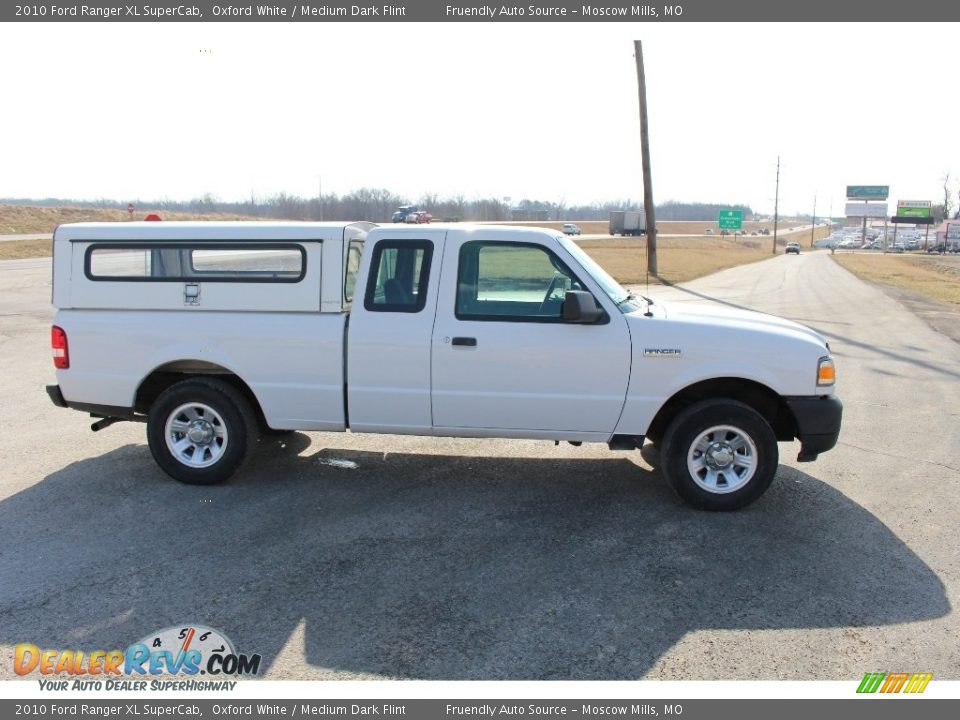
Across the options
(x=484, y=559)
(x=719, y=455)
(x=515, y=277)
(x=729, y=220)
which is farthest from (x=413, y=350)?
(x=729, y=220)

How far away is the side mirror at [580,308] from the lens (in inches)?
204

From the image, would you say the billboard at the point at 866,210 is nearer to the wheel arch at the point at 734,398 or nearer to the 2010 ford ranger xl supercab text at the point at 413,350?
the wheel arch at the point at 734,398

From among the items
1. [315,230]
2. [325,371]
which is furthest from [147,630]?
[315,230]

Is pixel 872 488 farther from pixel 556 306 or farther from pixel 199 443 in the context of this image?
pixel 199 443

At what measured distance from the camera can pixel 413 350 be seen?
546cm

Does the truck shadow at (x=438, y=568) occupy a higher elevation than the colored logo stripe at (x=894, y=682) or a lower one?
higher

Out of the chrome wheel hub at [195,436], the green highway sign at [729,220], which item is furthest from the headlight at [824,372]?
the green highway sign at [729,220]

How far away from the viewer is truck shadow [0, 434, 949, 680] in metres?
3.71

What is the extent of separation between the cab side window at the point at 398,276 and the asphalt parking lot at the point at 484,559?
1464 millimetres

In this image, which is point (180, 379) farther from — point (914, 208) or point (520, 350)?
point (914, 208)

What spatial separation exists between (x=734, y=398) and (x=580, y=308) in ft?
4.92

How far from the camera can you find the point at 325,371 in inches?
221

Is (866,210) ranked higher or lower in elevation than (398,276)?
higher

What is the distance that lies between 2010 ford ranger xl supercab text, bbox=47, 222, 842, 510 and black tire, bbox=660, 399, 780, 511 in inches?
0.5
